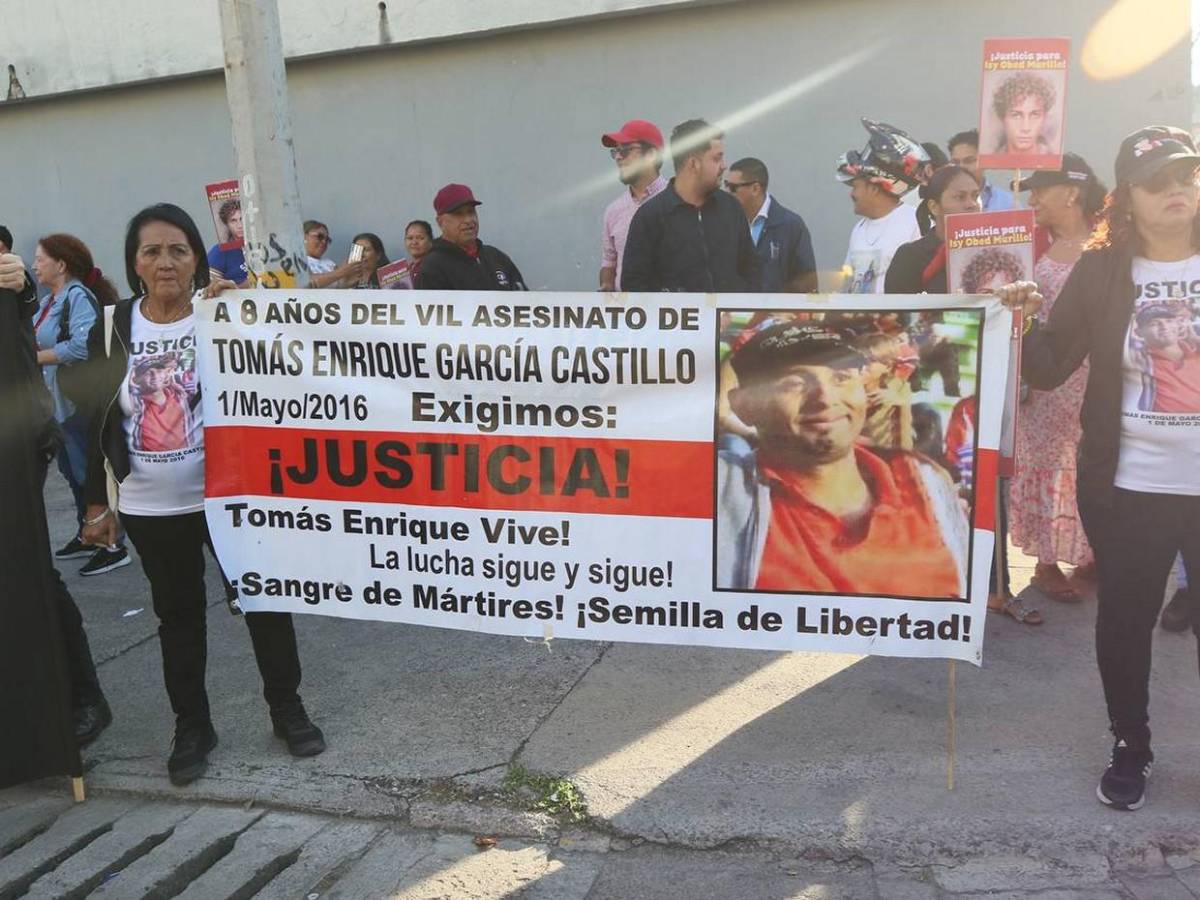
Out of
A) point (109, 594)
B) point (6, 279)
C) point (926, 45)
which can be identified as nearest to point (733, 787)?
point (6, 279)

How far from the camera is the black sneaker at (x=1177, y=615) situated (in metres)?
4.70

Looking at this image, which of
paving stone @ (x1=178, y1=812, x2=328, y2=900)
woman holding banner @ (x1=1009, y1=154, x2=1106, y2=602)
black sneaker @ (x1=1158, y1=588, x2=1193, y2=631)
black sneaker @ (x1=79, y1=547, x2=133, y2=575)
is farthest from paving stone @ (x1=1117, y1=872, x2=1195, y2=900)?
black sneaker @ (x1=79, y1=547, x2=133, y2=575)

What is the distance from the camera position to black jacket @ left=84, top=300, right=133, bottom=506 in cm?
372

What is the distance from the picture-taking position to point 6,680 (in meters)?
3.69

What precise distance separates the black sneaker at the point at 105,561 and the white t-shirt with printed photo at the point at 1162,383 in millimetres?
5764

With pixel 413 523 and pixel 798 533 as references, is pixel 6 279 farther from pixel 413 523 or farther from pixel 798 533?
pixel 798 533

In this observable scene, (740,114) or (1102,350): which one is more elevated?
(740,114)

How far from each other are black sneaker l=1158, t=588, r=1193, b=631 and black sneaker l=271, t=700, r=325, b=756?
11.8 feet

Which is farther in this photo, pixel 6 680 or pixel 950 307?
pixel 6 680

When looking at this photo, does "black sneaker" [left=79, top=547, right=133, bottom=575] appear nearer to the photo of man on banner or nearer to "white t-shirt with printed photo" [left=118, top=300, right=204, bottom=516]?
"white t-shirt with printed photo" [left=118, top=300, right=204, bottom=516]

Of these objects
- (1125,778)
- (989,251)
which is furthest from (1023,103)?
(1125,778)

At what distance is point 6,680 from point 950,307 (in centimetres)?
335

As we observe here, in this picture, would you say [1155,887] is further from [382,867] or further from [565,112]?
[565,112]

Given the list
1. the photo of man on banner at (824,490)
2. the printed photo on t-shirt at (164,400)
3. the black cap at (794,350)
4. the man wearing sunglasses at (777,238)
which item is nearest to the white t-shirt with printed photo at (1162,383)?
the photo of man on banner at (824,490)
